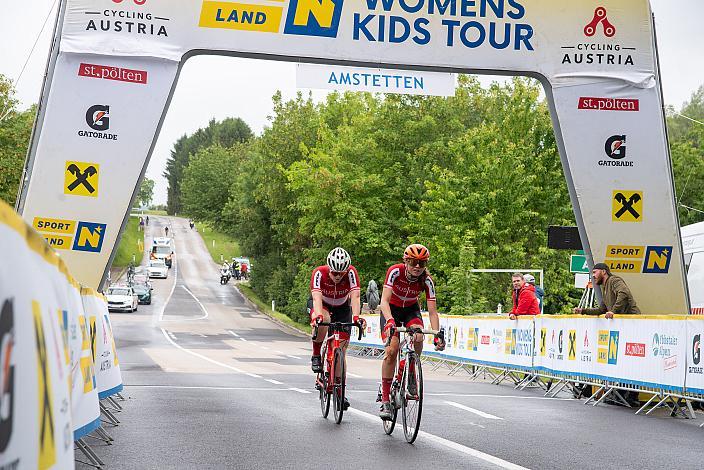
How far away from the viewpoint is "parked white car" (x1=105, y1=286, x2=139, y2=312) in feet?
189

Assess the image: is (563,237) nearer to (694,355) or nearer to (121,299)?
(694,355)

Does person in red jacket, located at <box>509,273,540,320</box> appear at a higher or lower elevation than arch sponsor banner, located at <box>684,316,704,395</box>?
higher

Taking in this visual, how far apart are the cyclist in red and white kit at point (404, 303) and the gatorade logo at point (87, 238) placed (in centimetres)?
619

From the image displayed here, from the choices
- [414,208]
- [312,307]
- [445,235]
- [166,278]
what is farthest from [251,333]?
[166,278]

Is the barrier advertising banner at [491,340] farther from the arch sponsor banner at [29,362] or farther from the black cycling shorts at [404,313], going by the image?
the arch sponsor banner at [29,362]

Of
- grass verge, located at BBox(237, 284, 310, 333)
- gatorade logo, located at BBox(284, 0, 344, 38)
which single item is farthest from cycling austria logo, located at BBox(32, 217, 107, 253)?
grass verge, located at BBox(237, 284, 310, 333)

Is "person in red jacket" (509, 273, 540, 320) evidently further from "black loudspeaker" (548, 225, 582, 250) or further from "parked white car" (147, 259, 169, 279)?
"parked white car" (147, 259, 169, 279)

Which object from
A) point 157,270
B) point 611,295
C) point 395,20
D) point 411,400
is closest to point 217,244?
point 157,270

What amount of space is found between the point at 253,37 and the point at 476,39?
350 cm

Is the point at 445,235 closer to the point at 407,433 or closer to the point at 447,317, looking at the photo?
the point at 447,317

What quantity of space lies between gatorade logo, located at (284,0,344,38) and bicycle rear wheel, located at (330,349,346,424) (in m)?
6.70

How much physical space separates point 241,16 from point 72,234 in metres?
4.11

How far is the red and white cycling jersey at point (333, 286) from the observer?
36.3 ft

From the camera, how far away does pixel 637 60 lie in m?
16.9
